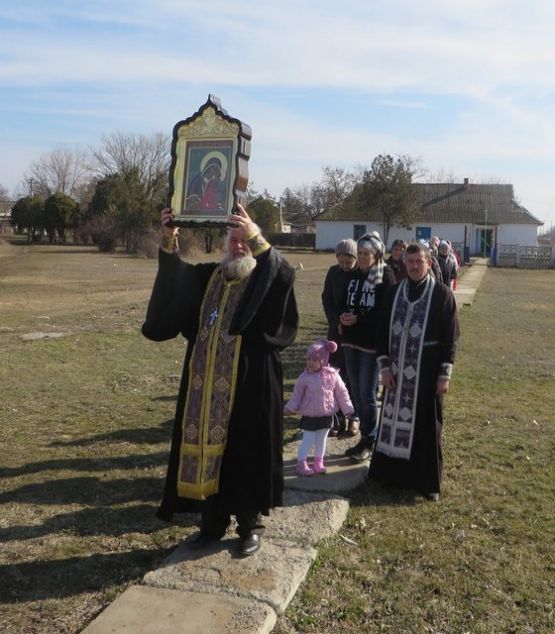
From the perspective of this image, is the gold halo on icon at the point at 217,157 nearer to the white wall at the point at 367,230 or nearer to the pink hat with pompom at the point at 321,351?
the pink hat with pompom at the point at 321,351

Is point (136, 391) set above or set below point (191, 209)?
below

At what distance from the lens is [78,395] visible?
8.77 m

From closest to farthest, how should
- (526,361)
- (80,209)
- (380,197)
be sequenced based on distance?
(526,361)
(380,197)
(80,209)


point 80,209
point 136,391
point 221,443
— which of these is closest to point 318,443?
point 221,443

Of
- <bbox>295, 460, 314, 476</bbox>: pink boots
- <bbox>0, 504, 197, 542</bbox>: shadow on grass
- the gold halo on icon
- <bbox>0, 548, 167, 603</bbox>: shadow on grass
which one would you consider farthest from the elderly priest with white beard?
<bbox>295, 460, 314, 476</bbox>: pink boots

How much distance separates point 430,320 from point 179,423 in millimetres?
2161

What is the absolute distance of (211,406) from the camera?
4223 mm

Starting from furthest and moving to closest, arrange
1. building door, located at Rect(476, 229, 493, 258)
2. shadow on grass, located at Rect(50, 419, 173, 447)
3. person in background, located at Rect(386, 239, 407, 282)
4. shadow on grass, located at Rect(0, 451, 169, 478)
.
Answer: building door, located at Rect(476, 229, 493, 258) < person in background, located at Rect(386, 239, 407, 282) < shadow on grass, located at Rect(50, 419, 173, 447) < shadow on grass, located at Rect(0, 451, 169, 478)

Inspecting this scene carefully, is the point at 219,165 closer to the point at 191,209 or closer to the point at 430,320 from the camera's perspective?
the point at 191,209

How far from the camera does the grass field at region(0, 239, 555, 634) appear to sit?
3.92m

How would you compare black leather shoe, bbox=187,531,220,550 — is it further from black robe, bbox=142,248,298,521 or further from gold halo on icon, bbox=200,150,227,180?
gold halo on icon, bbox=200,150,227,180

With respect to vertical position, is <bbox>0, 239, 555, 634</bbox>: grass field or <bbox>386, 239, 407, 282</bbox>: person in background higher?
<bbox>386, 239, 407, 282</bbox>: person in background

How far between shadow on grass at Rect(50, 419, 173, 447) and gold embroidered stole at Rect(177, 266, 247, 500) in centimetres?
264

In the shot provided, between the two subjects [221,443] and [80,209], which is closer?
[221,443]
